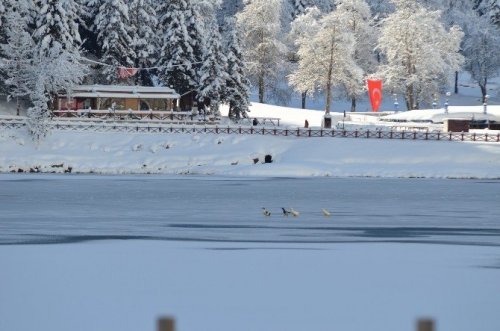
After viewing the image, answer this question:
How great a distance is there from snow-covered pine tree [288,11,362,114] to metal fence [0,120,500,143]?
18464mm

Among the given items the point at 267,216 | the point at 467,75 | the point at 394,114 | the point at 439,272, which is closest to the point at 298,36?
the point at 394,114

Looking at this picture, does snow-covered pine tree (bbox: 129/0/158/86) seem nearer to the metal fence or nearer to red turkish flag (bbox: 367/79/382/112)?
the metal fence

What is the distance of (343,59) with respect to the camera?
3381 inches

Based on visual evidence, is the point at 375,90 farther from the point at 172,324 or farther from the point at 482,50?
the point at 172,324

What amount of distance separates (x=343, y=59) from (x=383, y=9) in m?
25.3

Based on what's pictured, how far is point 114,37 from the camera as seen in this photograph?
76.6m

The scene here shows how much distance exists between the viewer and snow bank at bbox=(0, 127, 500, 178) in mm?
59938

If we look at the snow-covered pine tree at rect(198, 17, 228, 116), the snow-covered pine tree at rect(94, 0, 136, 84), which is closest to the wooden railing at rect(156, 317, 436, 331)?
the snow-covered pine tree at rect(198, 17, 228, 116)

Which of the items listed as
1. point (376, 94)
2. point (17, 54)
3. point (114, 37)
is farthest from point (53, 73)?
point (376, 94)

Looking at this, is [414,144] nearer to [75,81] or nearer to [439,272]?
[75,81]

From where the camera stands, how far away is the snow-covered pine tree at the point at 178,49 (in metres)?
75.6

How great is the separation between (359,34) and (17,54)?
36167mm

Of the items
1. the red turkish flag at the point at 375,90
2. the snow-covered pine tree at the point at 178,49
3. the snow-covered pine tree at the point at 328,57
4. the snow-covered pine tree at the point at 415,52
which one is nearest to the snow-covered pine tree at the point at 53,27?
the snow-covered pine tree at the point at 178,49

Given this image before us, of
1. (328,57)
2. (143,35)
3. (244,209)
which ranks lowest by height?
(244,209)
